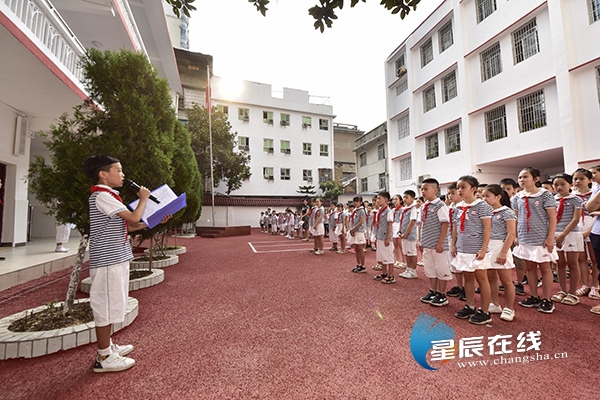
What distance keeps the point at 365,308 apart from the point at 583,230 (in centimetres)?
389

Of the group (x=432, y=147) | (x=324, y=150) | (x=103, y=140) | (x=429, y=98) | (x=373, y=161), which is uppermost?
(x=429, y=98)

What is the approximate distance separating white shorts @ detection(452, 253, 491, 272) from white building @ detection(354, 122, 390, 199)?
18.9 metres

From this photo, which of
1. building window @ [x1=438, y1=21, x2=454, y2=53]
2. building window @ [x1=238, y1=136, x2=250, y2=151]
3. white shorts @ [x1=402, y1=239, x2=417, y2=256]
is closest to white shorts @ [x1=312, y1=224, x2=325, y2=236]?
white shorts @ [x1=402, y1=239, x2=417, y2=256]

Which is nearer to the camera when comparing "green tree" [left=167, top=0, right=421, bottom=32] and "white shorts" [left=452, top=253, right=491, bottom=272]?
"green tree" [left=167, top=0, right=421, bottom=32]

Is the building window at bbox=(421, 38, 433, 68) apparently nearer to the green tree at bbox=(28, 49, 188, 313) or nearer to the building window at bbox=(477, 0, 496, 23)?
the building window at bbox=(477, 0, 496, 23)

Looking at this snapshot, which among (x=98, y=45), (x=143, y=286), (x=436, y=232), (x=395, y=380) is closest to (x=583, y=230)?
(x=436, y=232)

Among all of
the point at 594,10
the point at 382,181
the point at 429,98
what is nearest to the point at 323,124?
the point at 382,181

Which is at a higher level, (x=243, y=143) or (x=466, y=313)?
(x=243, y=143)

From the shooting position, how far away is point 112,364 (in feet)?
7.64

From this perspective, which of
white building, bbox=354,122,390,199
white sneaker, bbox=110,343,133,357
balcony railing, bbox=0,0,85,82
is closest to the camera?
white sneaker, bbox=110,343,133,357

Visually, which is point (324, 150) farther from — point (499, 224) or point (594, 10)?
point (499, 224)

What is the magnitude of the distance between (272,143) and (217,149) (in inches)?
269

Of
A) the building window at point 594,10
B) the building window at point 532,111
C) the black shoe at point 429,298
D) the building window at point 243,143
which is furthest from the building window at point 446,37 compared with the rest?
the building window at point 243,143

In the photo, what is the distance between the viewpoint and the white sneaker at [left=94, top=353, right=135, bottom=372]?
2.31 meters
